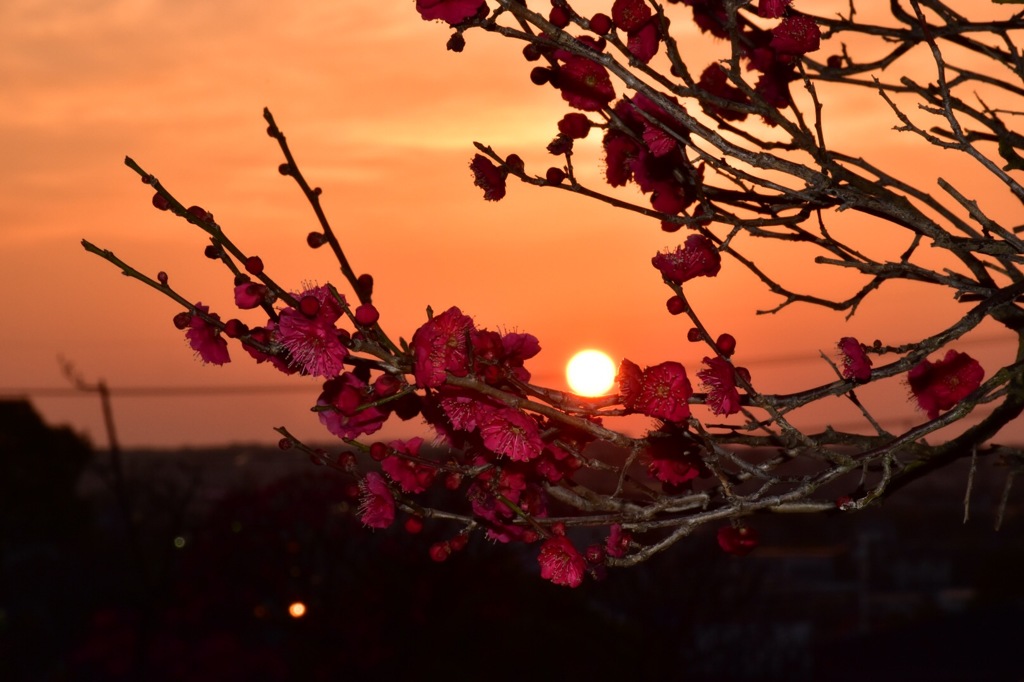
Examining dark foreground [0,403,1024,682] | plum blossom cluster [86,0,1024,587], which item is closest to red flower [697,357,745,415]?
plum blossom cluster [86,0,1024,587]

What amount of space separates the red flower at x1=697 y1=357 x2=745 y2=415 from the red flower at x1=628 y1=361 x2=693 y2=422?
0.15 m

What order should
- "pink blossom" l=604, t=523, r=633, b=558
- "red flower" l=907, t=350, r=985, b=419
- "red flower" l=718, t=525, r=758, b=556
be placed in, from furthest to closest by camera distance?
1. "red flower" l=907, t=350, r=985, b=419
2. "red flower" l=718, t=525, r=758, b=556
3. "pink blossom" l=604, t=523, r=633, b=558

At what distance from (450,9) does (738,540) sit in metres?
1.94

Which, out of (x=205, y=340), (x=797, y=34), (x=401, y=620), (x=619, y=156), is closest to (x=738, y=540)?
(x=619, y=156)

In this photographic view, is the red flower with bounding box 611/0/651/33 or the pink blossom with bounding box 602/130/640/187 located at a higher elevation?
the red flower with bounding box 611/0/651/33

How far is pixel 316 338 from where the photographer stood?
317 centimetres

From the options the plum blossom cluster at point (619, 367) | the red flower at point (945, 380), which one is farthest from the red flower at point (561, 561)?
the red flower at point (945, 380)

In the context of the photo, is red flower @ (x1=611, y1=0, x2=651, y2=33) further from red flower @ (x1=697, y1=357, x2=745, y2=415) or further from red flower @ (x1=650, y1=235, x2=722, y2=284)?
red flower @ (x1=697, y1=357, x2=745, y2=415)

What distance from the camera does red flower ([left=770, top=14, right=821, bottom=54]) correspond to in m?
4.06

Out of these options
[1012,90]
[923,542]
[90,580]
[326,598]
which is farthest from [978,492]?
[1012,90]

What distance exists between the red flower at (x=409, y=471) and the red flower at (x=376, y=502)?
4 centimetres

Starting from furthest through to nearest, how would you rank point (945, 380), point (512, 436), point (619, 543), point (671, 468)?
point (945, 380) → point (619, 543) → point (671, 468) → point (512, 436)

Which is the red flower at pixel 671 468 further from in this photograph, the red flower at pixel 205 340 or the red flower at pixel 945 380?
the red flower at pixel 205 340

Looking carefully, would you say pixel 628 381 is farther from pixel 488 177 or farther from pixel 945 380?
pixel 945 380
